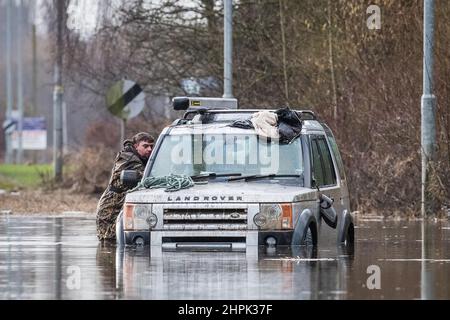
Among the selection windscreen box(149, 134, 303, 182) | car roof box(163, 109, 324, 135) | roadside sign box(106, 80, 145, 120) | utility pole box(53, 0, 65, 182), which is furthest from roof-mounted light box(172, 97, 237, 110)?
utility pole box(53, 0, 65, 182)

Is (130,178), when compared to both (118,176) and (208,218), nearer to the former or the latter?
(208,218)

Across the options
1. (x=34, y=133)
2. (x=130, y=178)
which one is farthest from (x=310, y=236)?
(x=34, y=133)

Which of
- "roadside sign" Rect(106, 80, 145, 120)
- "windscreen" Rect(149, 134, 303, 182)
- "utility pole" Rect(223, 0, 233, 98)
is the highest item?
"utility pole" Rect(223, 0, 233, 98)

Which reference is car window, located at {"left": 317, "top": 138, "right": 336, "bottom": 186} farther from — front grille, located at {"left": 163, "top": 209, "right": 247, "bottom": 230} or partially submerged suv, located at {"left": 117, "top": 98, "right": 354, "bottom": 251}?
front grille, located at {"left": 163, "top": 209, "right": 247, "bottom": 230}

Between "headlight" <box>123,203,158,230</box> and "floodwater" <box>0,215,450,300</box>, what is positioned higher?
"headlight" <box>123,203,158,230</box>

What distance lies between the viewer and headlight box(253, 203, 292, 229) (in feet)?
52.8

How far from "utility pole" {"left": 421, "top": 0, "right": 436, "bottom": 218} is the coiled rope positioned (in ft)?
30.9

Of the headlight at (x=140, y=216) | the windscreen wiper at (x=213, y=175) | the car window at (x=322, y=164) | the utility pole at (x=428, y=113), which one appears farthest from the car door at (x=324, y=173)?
the utility pole at (x=428, y=113)

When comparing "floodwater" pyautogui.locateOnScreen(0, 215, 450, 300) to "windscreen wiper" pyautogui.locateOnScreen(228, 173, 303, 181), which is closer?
"floodwater" pyautogui.locateOnScreen(0, 215, 450, 300)

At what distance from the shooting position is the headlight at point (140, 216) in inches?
647

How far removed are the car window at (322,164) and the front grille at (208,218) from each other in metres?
1.40

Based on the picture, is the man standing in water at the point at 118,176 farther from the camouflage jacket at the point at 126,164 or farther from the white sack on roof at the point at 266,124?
the white sack on roof at the point at 266,124

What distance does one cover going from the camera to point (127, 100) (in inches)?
1211

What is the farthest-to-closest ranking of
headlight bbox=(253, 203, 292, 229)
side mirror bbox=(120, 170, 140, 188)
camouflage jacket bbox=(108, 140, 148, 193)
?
1. camouflage jacket bbox=(108, 140, 148, 193)
2. side mirror bbox=(120, 170, 140, 188)
3. headlight bbox=(253, 203, 292, 229)
